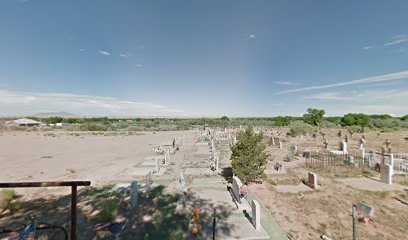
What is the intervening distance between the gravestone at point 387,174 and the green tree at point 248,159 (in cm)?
624

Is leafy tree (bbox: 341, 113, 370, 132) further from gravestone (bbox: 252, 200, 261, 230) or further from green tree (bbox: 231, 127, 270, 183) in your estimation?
gravestone (bbox: 252, 200, 261, 230)

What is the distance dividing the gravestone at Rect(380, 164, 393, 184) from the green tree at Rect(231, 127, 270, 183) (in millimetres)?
6238

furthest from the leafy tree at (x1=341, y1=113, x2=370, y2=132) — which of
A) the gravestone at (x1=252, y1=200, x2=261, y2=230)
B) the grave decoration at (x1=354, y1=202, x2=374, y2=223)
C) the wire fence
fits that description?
the wire fence

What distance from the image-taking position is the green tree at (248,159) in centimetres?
995

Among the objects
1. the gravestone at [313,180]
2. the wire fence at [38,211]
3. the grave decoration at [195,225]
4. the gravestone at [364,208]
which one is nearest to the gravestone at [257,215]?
the grave decoration at [195,225]

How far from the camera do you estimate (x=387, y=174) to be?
399 inches

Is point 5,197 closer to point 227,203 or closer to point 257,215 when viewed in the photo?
point 227,203

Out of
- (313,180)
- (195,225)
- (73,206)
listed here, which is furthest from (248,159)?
(73,206)

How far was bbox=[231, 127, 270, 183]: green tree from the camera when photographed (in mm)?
9945

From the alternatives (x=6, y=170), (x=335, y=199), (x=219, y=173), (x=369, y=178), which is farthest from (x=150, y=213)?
(x=6, y=170)

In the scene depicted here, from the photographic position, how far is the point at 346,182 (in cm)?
1048

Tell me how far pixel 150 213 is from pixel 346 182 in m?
10.0

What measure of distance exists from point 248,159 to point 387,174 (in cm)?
720

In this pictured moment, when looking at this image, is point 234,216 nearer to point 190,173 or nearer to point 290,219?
point 290,219
